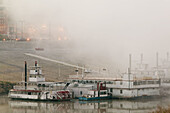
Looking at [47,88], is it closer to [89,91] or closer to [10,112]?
[89,91]

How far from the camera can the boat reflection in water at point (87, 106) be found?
62.5 metres

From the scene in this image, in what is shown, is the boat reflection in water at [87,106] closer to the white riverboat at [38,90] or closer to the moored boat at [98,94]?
the moored boat at [98,94]

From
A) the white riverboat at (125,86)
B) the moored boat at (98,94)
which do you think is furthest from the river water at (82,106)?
the white riverboat at (125,86)

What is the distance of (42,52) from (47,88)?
3420cm

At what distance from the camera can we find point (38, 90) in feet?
235

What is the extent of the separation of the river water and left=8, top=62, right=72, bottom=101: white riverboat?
1505mm

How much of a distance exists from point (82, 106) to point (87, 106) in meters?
0.63

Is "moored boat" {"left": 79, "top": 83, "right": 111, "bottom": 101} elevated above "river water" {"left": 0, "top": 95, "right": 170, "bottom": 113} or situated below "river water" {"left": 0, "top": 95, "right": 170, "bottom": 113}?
above

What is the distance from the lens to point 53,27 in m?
134

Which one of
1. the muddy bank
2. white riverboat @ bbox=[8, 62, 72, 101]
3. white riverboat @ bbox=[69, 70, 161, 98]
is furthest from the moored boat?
the muddy bank

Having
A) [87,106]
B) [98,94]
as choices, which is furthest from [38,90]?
[87,106]

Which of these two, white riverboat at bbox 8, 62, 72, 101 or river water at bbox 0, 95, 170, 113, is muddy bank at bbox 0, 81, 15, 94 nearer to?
white riverboat at bbox 8, 62, 72, 101

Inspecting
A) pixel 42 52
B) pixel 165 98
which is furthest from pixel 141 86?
pixel 42 52

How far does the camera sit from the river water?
62312mm
